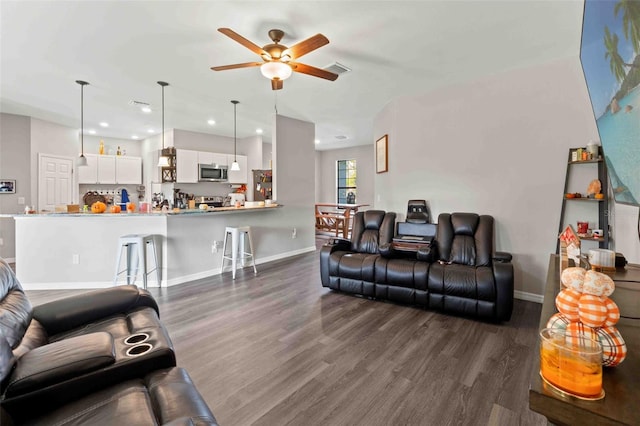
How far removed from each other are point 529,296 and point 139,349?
12.9 feet

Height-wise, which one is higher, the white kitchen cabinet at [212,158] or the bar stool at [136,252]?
the white kitchen cabinet at [212,158]

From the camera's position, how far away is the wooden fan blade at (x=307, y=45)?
91.5 inches

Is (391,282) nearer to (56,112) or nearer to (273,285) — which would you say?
(273,285)

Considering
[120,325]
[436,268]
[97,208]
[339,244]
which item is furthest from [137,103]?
[436,268]

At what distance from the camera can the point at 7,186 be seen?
525cm

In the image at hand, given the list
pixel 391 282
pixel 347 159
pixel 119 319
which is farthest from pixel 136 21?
pixel 347 159

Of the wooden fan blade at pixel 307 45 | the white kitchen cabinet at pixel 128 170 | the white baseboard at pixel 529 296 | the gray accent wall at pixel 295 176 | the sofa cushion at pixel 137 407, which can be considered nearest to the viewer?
the sofa cushion at pixel 137 407

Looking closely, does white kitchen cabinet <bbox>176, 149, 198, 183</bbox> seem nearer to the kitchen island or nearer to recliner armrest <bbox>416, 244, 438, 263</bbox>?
the kitchen island

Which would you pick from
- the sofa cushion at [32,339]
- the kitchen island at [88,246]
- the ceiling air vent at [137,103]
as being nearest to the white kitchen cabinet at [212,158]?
the ceiling air vent at [137,103]

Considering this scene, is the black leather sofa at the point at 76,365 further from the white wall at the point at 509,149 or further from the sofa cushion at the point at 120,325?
the white wall at the point at 509,149

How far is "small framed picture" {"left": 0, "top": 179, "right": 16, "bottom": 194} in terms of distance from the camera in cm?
521

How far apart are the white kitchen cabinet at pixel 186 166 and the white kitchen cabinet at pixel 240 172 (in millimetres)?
895

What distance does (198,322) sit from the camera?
9.49ft

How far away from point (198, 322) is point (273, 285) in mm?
1290
